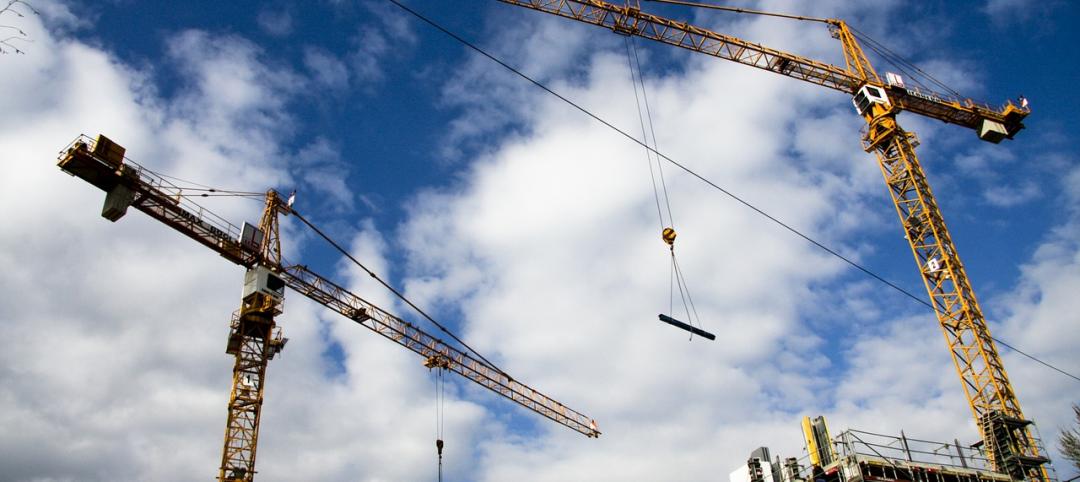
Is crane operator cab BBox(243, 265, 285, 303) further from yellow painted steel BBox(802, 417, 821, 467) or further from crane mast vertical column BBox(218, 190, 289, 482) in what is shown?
yellow painted steel BBox(802, 417, 821, 467)

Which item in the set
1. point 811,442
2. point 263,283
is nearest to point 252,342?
point 263,283

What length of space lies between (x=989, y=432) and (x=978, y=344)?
650 cm

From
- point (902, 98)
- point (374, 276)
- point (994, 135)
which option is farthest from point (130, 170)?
point (994, 135)

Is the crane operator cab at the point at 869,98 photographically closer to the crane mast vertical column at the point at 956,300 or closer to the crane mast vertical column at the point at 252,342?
the crane mast vertical column at the point at 956,300

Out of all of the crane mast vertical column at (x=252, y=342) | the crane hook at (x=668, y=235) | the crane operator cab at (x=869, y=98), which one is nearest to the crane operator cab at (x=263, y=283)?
the crane mast vertical column at (x=252, y=342)

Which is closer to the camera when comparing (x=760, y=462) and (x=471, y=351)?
(x=760, y=462)

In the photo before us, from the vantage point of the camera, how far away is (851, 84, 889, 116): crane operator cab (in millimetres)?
62688

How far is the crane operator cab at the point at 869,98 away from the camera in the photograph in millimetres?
62688

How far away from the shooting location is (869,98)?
62656mm

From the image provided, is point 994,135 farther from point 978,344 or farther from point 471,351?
point 471,351

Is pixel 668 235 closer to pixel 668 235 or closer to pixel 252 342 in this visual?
pixel 668 235

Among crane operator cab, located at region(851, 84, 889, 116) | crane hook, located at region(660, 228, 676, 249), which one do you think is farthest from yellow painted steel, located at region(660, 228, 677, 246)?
crane operator cab, located at region(851, 84, 889, 116)

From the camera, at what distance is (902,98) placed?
6338 centimetres

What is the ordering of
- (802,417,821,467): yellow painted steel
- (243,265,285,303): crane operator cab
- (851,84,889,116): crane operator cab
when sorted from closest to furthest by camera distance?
(802,417,821,467): yellow painted steel, (243,265,285,303): crane operator cab, (851,84,889,116): crane operator cab
